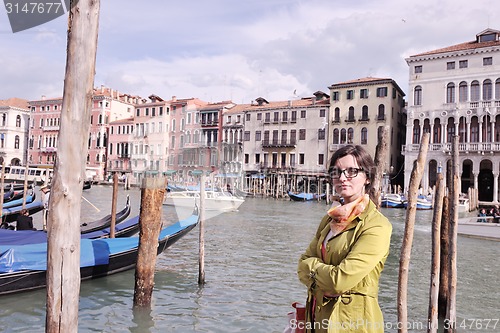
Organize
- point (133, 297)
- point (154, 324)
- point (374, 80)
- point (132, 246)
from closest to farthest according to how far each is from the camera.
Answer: point (154, 324) < point (133, 297) < point (132, 246) < point (374, 80)

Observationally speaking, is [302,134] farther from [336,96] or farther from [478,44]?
[478,44]

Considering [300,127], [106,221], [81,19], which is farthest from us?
[300,127]

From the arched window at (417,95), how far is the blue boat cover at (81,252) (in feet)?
87.9

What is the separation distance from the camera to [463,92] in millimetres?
30016

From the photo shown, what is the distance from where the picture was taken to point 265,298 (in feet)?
21.9

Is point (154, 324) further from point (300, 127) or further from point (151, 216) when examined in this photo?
point (300, 127)

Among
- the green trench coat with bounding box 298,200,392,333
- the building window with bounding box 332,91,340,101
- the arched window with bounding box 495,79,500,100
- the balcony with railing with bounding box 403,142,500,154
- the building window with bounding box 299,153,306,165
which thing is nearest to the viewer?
the green trench coat with bounding box 298,200,392,333

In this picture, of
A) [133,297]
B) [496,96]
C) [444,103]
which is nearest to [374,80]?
[444,103]

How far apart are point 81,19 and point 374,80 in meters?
34.0

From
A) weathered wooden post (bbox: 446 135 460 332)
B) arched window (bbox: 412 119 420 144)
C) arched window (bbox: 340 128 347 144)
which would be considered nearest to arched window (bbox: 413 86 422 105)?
arched window (bbox: 412 119 420 144)

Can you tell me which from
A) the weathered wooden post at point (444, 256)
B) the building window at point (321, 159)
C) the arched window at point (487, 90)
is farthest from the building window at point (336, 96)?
the weathered wooden post at point (444, 256)

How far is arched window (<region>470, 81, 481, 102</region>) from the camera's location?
2947 cm

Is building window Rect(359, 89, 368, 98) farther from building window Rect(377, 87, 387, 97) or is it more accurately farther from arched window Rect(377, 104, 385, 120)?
arched window Rect(377, 104, 385, 120)

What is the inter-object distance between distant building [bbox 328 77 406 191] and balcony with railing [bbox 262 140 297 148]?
344 centimetres
